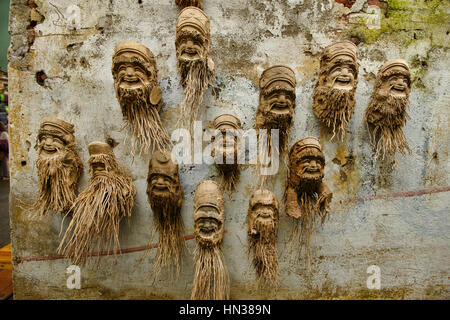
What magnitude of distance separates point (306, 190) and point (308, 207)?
142 mm

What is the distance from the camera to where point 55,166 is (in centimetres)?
178

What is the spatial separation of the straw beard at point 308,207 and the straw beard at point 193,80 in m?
0.87

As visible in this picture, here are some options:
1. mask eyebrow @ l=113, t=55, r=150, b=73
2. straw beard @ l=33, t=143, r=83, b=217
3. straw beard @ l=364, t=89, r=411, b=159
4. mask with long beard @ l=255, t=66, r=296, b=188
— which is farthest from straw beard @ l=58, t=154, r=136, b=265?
straw beard @ l=364, t=89, r=411, b=159

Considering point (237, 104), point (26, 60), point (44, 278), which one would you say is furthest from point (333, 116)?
point (44, 278)

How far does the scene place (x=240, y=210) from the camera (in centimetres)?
201

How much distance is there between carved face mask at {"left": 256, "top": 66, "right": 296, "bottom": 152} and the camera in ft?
5.61

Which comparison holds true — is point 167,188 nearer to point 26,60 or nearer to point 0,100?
point 26,60

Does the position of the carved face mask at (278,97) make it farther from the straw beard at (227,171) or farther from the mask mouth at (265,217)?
the mask mouth at (265,217)

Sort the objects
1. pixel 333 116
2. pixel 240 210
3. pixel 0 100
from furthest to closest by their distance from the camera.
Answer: pixel 0 100, pixel 240 210, pixel 333 116

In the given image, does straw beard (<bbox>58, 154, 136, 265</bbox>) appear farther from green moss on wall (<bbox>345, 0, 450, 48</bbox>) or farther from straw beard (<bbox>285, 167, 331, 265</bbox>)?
green moss on wall (<bbox>345, 0, 450, 48</bbox>)

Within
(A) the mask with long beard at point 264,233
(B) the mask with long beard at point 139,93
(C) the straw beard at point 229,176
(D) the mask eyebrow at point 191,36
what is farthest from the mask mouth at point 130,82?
(A) the mask with long beard at point 264,233

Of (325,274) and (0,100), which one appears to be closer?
(325,274)

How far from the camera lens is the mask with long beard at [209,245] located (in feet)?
5.47

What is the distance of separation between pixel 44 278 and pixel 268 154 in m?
1.98
